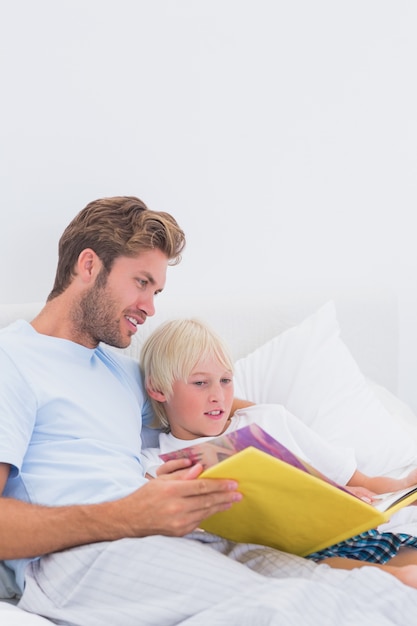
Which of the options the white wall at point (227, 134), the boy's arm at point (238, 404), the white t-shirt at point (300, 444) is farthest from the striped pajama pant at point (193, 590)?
the white wall at point (227, 134)

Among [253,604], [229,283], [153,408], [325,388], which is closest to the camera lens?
[253,604]

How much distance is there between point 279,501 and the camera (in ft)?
4.63

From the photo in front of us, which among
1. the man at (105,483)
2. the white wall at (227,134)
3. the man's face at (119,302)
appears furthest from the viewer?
the white wall at (227,134)

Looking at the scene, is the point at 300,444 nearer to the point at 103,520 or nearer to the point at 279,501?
the point at 279,501

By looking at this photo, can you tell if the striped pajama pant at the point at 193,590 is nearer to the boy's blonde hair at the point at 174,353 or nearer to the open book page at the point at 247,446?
the open book page at the point at 247,446

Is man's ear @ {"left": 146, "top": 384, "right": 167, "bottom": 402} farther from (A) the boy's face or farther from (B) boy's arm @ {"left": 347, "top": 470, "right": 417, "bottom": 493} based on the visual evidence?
(B) boy's arm @ {"left": 347, "top": 470, "right": 417, "bottom": 493}

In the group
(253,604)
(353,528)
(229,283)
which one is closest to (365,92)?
(229,283)

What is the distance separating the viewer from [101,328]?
1.74 meters

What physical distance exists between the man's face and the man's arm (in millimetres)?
408

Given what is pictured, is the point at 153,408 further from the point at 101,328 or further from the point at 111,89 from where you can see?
the point at 111,89

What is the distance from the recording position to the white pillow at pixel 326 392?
6.66 ft

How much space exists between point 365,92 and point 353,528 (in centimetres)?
154

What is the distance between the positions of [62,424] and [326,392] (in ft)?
2.46

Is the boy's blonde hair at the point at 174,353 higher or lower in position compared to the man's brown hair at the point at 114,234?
lower
